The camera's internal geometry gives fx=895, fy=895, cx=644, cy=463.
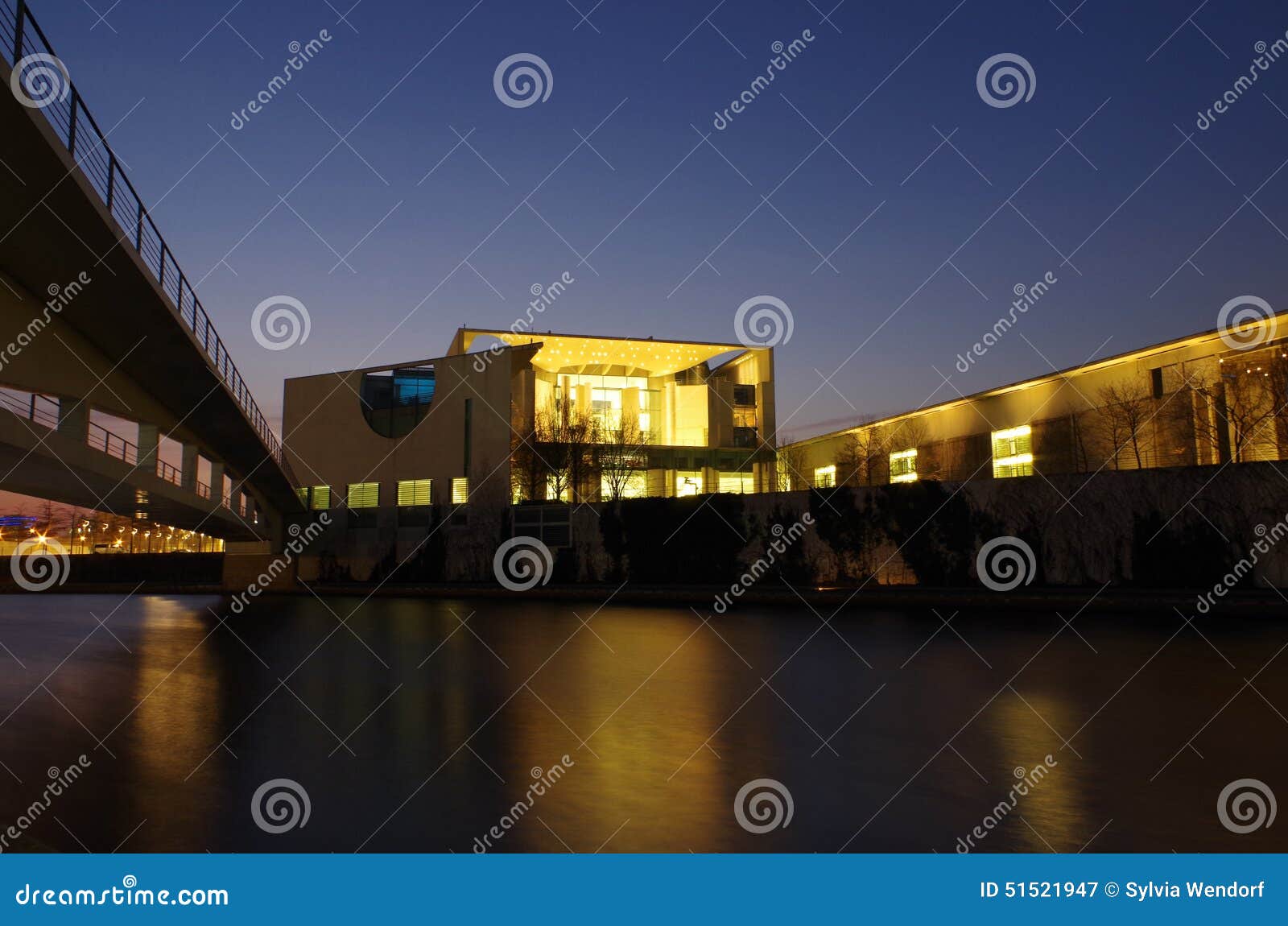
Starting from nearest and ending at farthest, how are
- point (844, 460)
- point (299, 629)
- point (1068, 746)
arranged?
point (1068, 746) → point (299, 629) → point (844, 460)

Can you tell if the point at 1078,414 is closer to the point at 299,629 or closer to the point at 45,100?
the point at 299,629

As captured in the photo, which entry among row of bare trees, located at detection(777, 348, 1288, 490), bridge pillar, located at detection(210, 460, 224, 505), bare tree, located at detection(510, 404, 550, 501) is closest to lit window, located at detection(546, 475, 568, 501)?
bare tree, located at detection(510, 404, 550, 501)

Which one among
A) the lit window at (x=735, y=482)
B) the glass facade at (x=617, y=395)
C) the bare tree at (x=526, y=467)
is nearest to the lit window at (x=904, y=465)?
the lit window at (x=735, y=482)

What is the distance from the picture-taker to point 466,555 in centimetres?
3722

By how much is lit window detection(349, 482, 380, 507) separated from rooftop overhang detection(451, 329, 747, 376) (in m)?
10.3

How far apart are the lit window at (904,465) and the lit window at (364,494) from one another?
1107 inches

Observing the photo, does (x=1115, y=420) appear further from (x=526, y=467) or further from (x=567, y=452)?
(x=526, y=467)

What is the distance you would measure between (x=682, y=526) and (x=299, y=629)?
14923mm

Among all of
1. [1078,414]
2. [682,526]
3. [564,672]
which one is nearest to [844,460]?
[1078,414]

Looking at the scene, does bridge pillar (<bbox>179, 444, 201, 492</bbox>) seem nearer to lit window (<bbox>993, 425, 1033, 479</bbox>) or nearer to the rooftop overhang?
the rooftop overhang

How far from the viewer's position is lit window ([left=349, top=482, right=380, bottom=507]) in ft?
151

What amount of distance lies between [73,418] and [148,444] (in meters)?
4.24

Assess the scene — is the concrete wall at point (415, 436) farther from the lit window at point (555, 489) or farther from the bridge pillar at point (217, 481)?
the bridge pillar at point (217, 481)

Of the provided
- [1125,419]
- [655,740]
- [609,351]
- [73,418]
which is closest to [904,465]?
[1125,419]
